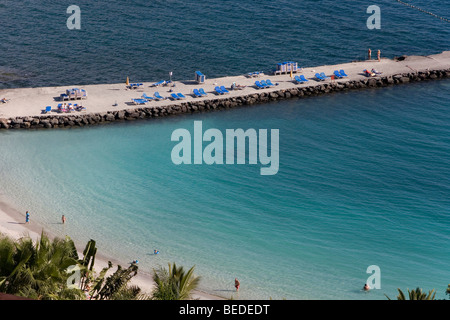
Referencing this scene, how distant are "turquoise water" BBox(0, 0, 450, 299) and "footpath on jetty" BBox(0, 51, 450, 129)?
127 centimetres

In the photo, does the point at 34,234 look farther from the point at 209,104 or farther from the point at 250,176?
the point at 209,104

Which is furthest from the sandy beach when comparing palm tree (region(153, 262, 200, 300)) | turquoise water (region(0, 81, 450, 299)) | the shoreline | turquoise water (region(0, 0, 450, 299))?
palm tree (region(153, 262, 200, 300))

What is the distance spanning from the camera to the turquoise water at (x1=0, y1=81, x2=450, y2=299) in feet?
122

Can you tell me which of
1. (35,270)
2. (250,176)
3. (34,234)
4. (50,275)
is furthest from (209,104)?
(35,270)

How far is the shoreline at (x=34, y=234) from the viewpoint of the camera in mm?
34812

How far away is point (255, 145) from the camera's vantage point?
5169cm

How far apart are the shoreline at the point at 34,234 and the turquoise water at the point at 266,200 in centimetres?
69

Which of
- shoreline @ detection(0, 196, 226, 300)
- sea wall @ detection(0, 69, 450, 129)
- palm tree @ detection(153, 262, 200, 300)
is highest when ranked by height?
sea wall @ detection(0, 69, 450, 129)

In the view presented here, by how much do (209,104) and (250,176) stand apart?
13.9m

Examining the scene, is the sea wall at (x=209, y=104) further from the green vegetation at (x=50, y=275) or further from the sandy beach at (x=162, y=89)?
the green vegetation at (x=50, y=275)

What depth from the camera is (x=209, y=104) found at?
58.1 metres

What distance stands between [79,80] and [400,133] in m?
33.0

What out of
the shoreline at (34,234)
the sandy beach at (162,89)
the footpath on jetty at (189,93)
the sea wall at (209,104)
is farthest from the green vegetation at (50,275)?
the sandy beach at (162,89)

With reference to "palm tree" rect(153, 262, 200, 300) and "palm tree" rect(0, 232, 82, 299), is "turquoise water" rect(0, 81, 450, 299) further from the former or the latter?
"palm tree" rect(0, 232, 82, 299)
